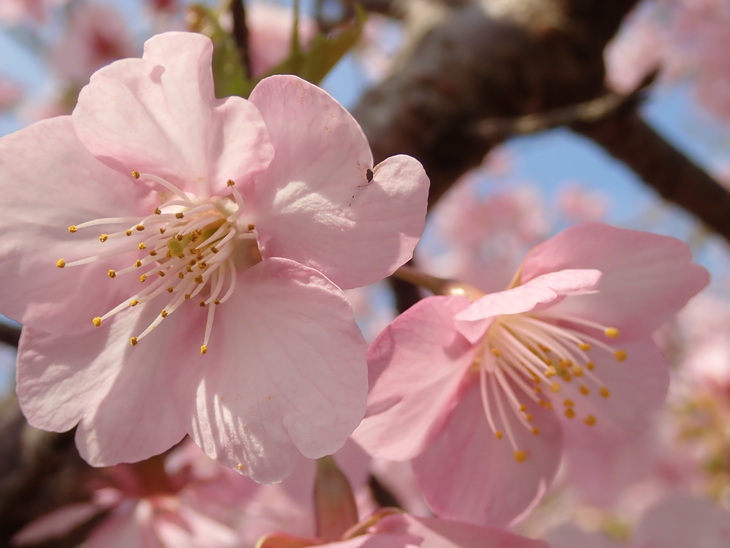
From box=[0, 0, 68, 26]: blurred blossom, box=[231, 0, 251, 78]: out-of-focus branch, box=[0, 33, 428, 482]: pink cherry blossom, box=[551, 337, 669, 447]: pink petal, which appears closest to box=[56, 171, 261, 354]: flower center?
box=[0, 33, 428, 482]: pink cherry blossom

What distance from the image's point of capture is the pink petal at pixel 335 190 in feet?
1.86

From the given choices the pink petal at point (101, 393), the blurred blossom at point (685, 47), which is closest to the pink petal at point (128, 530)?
the pink petal at point (101, 393)

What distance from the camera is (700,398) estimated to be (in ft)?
6.92

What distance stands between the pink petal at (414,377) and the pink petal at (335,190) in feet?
0.24

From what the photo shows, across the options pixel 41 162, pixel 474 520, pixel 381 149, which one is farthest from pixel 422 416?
pixel 381 149

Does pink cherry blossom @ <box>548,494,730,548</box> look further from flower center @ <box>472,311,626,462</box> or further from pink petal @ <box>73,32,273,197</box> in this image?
pink petal @ <box>73,32,273,197</box>

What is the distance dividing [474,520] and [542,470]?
4.3 inches

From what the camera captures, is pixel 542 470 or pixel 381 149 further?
pixel 381 149

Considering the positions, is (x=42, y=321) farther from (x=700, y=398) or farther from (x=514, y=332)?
(x=700, y=398)

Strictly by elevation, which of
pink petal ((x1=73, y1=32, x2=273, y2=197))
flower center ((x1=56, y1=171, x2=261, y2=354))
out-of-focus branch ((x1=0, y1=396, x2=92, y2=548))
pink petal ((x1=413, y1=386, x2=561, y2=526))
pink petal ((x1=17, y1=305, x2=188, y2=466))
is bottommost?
out-of-focus branch ((x1=0, y1=396, x2=92, y2=548))

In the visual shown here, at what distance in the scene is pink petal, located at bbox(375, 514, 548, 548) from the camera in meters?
0.63

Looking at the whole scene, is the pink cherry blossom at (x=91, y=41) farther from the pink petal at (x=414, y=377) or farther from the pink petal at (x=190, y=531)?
the pink petal at (x=414, y=377)

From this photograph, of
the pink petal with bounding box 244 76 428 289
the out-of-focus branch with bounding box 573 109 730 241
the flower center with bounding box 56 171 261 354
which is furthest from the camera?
the out-of-focus branch with bounding box 573 109 730 241

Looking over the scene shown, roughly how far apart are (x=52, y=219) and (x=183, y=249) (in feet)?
0.44
